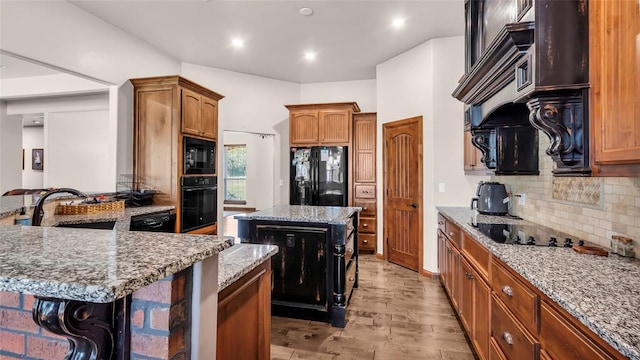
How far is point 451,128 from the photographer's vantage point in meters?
3.92

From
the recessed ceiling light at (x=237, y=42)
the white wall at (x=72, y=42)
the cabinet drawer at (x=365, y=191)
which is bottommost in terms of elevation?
the cabinet drawer at (x=365, y=191)

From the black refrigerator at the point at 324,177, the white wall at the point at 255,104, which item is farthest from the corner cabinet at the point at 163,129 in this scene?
the black refrigerator at the point at 324,177

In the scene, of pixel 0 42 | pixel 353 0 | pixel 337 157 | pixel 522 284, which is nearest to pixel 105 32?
pixel 0 42

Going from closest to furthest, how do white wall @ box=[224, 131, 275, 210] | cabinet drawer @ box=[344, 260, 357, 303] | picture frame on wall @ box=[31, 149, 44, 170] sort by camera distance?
1. cabinet drawer @ box=[344, 260, 357, 303]
2. picture frame on wall @ box=[31, 149, 44, 170]
3. white wall @ box=[224, 131, 275, 210]

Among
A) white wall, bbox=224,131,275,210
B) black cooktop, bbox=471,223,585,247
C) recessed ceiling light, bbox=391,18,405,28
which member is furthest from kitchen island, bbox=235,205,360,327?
white wall, bbox=224,131,275,210

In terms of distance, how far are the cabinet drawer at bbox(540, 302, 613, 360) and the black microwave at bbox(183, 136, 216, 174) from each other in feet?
12.1

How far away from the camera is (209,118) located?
426 cm

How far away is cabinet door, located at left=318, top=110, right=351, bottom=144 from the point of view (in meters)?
5.09

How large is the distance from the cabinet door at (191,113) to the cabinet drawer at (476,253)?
327cm

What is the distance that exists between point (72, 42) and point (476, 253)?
429cm

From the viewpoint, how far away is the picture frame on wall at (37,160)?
845 centimetres

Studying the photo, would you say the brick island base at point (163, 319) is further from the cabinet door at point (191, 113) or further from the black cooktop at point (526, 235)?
the cabinet door at point (191, 113)

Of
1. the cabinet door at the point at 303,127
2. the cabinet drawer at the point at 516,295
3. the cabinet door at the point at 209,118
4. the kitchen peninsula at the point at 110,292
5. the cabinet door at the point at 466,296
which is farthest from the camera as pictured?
A: the cabinet door at the point at 303,127

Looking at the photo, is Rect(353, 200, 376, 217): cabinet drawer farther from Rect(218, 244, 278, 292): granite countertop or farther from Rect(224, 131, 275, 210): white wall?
Rect(224, 131, 275, 210): white wall
